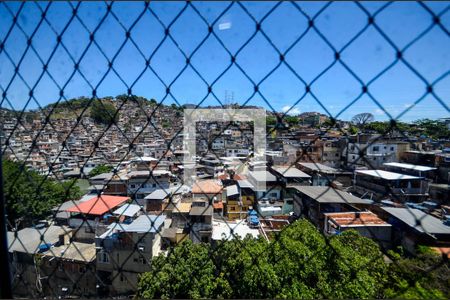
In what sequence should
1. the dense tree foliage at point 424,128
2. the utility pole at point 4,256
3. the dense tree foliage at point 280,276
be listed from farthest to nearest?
the dense tree foliage at point 280,276
the utility pole at point 4,256
the dense tree foliage at point 424,128

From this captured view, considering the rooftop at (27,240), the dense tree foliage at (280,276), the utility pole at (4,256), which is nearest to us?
the utility pole at (4,256)

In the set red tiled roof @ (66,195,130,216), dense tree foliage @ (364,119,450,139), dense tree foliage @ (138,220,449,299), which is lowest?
dense tree foliage @ (138,220,449,299)

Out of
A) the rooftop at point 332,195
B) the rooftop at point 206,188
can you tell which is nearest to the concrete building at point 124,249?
the rooftop at point 206,188

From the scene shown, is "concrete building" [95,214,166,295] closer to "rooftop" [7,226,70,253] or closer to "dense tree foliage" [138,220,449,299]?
"rooftop" [7,226,70,253]

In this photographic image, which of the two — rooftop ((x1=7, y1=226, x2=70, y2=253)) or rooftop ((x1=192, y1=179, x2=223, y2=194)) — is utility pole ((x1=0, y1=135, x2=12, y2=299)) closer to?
rooftop ((x1=7, y1=226, x2=70, y2=253))

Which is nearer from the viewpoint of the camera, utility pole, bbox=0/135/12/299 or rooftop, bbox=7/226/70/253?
utility pole, bbox=0/135/12/299

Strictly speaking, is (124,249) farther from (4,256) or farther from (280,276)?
(4,256)

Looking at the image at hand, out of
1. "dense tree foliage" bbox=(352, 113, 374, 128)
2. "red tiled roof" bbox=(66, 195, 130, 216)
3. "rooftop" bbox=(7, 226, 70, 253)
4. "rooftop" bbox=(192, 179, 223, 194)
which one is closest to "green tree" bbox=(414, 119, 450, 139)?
"dense tree foliage" bbox=(352, 113, 374, 128)

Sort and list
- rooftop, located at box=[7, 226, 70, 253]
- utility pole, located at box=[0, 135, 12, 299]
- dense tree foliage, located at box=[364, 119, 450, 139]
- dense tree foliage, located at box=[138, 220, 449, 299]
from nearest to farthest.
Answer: dense tree foliage, located at box=[364, 119, 450, 139] < utility pole, located at box=[0, 135, 12, 299] < rooftop, located at box=[7, 226, 70, 253] < dense tree foliage, located at box=[138, 220, 449, 299]

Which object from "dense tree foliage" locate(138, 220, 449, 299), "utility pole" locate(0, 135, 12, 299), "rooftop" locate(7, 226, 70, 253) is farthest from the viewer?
"dense tree foliage" locate(138, 220, 449, 299)

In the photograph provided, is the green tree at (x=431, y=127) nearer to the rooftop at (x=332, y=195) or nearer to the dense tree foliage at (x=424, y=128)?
the dense tree foliage at (x=424, y=128)

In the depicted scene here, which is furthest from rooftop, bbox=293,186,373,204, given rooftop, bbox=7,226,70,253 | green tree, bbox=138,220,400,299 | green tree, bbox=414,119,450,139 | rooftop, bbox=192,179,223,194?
green tree, bbox=138,220,400,299

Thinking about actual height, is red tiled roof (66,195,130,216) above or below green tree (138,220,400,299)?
above
